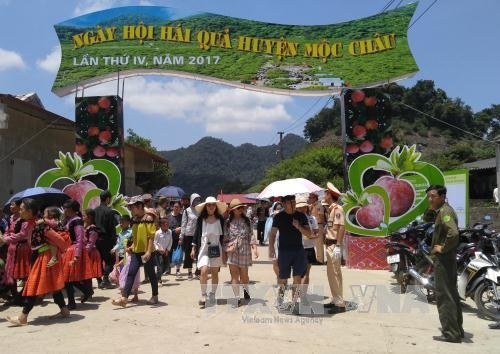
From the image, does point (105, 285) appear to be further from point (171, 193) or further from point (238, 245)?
point (171, 193)

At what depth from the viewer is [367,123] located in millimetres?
11875

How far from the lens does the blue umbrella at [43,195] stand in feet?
25.8

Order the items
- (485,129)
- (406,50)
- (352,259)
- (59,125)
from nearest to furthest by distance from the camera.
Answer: (352,259) < (406,50) < (59,125) < (485,129)

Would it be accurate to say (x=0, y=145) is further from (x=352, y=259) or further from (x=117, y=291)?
(x=352, y=259)

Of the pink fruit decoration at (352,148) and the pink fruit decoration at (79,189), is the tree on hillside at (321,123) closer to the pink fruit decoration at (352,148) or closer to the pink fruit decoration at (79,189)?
the pink fruit decoration at (352,148)

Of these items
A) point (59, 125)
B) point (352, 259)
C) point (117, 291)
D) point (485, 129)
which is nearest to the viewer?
point (117, 291)

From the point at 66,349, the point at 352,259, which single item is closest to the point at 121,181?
the point at 352,259

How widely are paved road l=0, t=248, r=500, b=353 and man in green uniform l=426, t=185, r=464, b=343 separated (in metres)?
0.17

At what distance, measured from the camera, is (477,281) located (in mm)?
6379

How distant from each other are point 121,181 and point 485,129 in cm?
6109

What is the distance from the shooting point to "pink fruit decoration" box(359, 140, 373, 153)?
11.8 meters

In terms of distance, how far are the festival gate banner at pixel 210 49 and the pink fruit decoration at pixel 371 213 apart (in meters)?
3.16

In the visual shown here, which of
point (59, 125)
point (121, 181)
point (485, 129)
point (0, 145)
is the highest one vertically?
point (485, 129)

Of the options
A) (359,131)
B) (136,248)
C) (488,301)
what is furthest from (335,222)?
(359,131)
